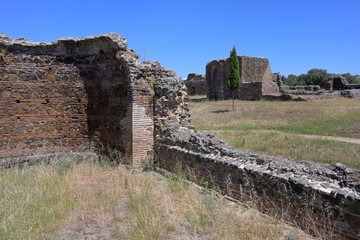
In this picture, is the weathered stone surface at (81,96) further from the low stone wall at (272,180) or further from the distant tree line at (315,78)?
the distant tree line at (315,78)

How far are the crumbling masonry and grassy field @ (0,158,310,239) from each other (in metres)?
1.47

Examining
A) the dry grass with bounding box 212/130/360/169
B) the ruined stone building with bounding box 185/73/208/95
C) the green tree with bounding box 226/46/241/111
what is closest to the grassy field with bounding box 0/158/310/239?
the dry grass with bounding box 212/130/360/169

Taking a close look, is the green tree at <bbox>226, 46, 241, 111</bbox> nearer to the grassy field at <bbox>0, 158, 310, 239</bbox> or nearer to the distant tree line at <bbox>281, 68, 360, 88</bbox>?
the grassy field at <bbox>0, 158, 310, 239</bbox>

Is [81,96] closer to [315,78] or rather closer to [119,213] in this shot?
[119,213]

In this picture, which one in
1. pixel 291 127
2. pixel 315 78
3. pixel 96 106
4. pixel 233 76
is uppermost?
pixel 315 78

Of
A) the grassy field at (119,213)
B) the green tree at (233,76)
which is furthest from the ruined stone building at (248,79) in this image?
the grassy field at (119,213)

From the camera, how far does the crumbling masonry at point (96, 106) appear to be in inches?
282

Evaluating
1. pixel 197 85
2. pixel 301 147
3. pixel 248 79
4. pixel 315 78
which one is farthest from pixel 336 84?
pixel 301 147

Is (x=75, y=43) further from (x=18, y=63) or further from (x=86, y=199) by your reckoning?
(x=86, y=199)

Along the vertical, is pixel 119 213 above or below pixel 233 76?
below

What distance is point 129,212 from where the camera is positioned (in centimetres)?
445

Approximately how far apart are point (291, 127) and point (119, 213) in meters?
12.1

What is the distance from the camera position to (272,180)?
454 cm

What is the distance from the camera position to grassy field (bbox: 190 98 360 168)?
9375 millimetres
